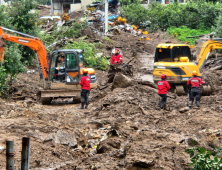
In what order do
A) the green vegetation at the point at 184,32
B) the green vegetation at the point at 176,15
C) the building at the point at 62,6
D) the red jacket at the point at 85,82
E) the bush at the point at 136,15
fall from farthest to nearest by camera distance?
the building at the point at 62,6 → the bush at the point at 136,15 → the green vegetation at the point at 176,15 → the green vegetation at the point at 184,32 → the red jacket at the point at 85,82

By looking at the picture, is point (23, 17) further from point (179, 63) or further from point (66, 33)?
point (179, 63)

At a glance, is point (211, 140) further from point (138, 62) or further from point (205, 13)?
point (205, 13)

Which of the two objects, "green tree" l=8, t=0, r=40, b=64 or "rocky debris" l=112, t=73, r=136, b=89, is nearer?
"rocky debris" l=112, t=73, r=136, b=89

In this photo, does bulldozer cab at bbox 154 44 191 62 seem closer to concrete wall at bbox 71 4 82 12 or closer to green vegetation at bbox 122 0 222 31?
green vegetation at bbox 122 0 222 31

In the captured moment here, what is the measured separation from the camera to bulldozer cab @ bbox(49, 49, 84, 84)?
14.2m

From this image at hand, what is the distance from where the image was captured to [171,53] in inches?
630

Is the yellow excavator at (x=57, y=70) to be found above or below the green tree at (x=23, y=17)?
below

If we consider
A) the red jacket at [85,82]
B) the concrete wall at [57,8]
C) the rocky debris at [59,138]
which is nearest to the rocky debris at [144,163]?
the rocky debris at [59,138]

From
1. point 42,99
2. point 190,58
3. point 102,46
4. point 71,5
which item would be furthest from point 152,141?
A: point 71,5

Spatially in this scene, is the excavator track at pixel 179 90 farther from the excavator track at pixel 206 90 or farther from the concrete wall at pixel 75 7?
the concrete wall at pixel 75 7

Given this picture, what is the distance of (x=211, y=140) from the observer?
7.77m

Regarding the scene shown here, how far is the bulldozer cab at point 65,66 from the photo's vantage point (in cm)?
1417

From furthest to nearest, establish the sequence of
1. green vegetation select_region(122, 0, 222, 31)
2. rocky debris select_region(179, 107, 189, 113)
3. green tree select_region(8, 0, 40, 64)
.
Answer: green vegetation select_region(122, 0, 222, 31)
green tree select_region(8, 0, 40, 64)
rocky debris select_region(179, 107, 189, 113)

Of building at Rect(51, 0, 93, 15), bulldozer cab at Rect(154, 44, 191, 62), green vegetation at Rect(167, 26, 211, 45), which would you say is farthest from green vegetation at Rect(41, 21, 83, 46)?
building at Rect(51, 0, 93, 15)
